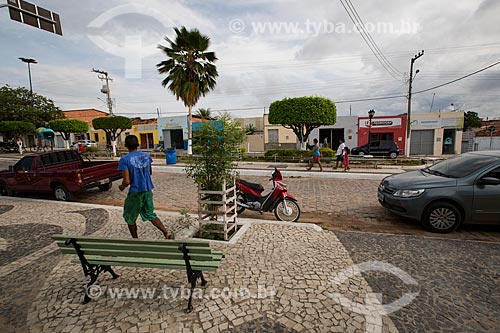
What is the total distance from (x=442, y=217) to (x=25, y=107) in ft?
148

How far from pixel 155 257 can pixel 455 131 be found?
3317cm

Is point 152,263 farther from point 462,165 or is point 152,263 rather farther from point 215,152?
point 462,165

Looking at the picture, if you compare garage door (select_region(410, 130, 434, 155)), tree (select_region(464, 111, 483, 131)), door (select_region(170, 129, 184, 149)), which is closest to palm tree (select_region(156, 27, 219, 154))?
door (select_region(170, 129, 184, 149))

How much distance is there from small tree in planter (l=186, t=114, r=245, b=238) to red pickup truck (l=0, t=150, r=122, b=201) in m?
4.71

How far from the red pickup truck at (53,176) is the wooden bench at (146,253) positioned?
5220 millimetres

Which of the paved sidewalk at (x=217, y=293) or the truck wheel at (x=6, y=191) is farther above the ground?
the truck wheel at (x=6, y=191)

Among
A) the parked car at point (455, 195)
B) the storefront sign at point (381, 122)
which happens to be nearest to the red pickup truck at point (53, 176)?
the parked car at point (455, 195)

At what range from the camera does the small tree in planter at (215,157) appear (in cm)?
407

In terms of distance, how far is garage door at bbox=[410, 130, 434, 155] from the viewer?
2636cm

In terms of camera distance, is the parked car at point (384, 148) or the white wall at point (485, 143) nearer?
the parked car at point (384, 148)

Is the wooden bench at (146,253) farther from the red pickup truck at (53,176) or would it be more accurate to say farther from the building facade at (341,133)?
the building facade at (341,133)

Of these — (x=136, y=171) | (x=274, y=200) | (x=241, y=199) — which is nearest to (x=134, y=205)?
(x=136, y=171)

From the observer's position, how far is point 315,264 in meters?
3.37

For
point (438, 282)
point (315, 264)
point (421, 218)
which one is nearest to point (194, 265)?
point (315, 264)
